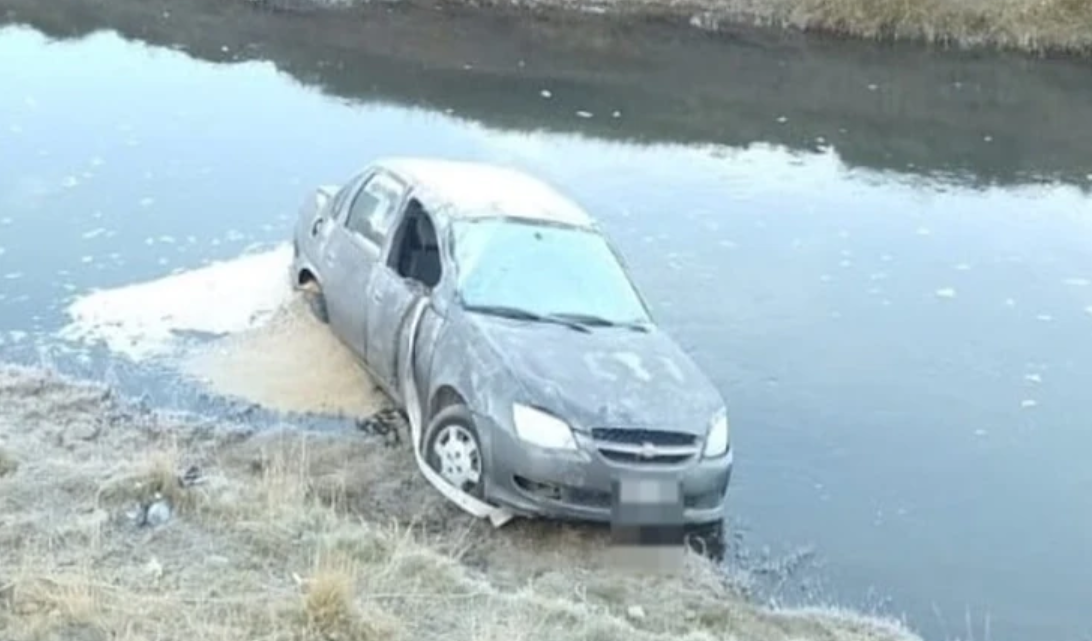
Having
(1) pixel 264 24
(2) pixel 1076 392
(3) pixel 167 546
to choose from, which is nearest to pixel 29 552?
(3) pixel 167 546

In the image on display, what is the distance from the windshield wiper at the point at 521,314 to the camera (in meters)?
9.66

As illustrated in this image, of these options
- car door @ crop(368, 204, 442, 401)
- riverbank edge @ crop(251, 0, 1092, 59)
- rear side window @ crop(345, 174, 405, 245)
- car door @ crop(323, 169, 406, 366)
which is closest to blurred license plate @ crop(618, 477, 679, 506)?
car door @ crop(368, 204, 442, 401)

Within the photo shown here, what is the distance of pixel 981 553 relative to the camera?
374 inches

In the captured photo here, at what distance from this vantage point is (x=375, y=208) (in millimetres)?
11172

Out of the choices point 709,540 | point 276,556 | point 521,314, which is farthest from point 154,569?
point 709,540

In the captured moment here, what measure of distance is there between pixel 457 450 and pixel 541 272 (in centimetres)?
163

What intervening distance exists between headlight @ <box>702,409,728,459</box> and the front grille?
12cm

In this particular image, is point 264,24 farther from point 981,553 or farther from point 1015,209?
point 981,553

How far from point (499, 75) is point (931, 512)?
1439 cm

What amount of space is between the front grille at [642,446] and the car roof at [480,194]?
2431 mm

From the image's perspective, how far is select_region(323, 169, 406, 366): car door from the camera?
10.9 meters

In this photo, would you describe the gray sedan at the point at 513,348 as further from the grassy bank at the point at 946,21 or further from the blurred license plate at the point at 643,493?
the grassy bank at the point at 946,21

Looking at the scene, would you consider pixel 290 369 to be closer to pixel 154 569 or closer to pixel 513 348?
pixel 513 348

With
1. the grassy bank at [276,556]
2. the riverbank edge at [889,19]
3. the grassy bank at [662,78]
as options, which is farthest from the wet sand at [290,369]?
the riverbank edge at [889,19]
